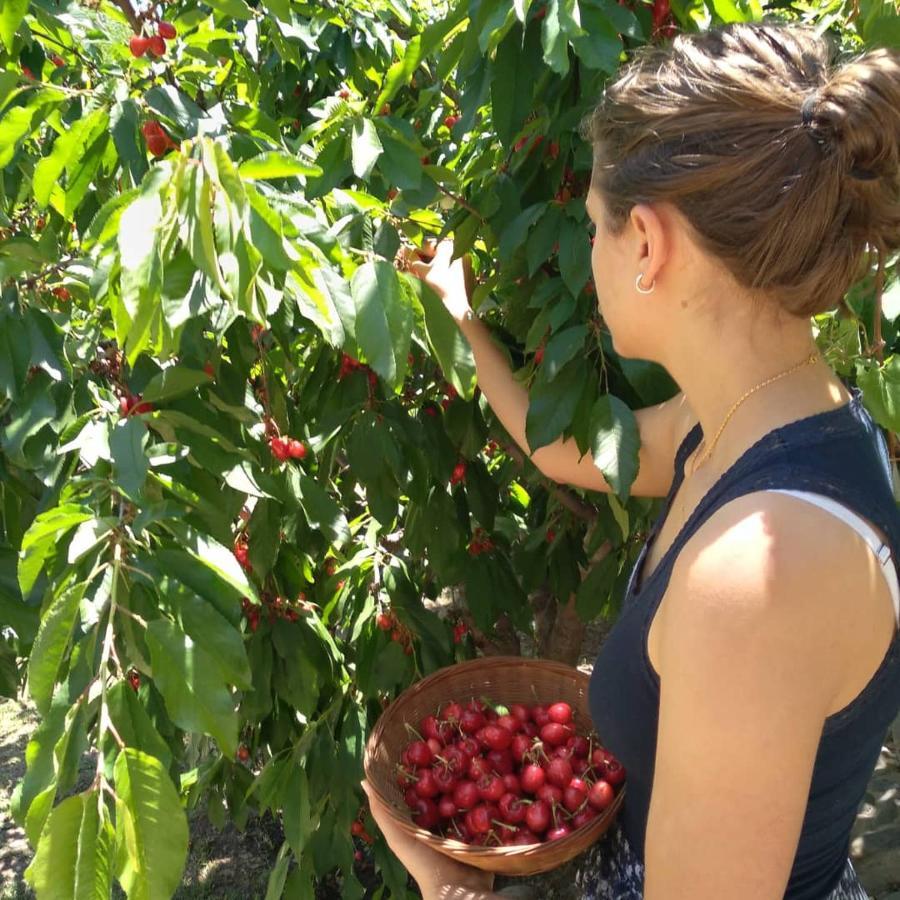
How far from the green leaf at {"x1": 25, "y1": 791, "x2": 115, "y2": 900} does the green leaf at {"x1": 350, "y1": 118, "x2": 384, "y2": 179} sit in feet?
3.11

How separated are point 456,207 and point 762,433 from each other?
79 cm

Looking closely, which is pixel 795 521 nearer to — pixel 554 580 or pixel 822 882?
pixel 822 882

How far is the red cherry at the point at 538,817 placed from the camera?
5.13 feet

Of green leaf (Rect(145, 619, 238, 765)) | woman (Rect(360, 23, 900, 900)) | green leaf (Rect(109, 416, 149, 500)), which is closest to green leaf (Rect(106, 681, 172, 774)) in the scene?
green leaf (Rect(145, 619, 238, 765))

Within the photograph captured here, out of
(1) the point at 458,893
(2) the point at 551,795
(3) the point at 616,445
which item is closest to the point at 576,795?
(2) the point at 551,795

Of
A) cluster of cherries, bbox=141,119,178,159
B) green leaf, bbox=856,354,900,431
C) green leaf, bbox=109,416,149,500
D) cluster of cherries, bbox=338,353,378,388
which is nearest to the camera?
green leaf, bbox=109,416,149,500

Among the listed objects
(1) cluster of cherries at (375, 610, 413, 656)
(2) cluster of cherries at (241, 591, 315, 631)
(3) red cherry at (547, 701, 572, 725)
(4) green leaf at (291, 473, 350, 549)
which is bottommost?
(1) cluster of cherries at (375, 610, 413, 656)

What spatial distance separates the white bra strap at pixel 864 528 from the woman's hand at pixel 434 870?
2.61 feet

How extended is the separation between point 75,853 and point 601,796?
859mm

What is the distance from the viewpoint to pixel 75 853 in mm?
951

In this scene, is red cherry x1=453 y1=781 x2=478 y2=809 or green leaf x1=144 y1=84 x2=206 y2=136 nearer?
green leaf x1=144 y1=84 x2=206 y2=136

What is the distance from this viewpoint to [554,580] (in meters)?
2.38

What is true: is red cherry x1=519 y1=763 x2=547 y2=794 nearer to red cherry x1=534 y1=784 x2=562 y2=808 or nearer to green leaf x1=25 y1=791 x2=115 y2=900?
red cherry x1=534 y1=784 x2=562 y2=808

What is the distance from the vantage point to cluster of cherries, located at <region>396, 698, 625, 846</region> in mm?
1572
